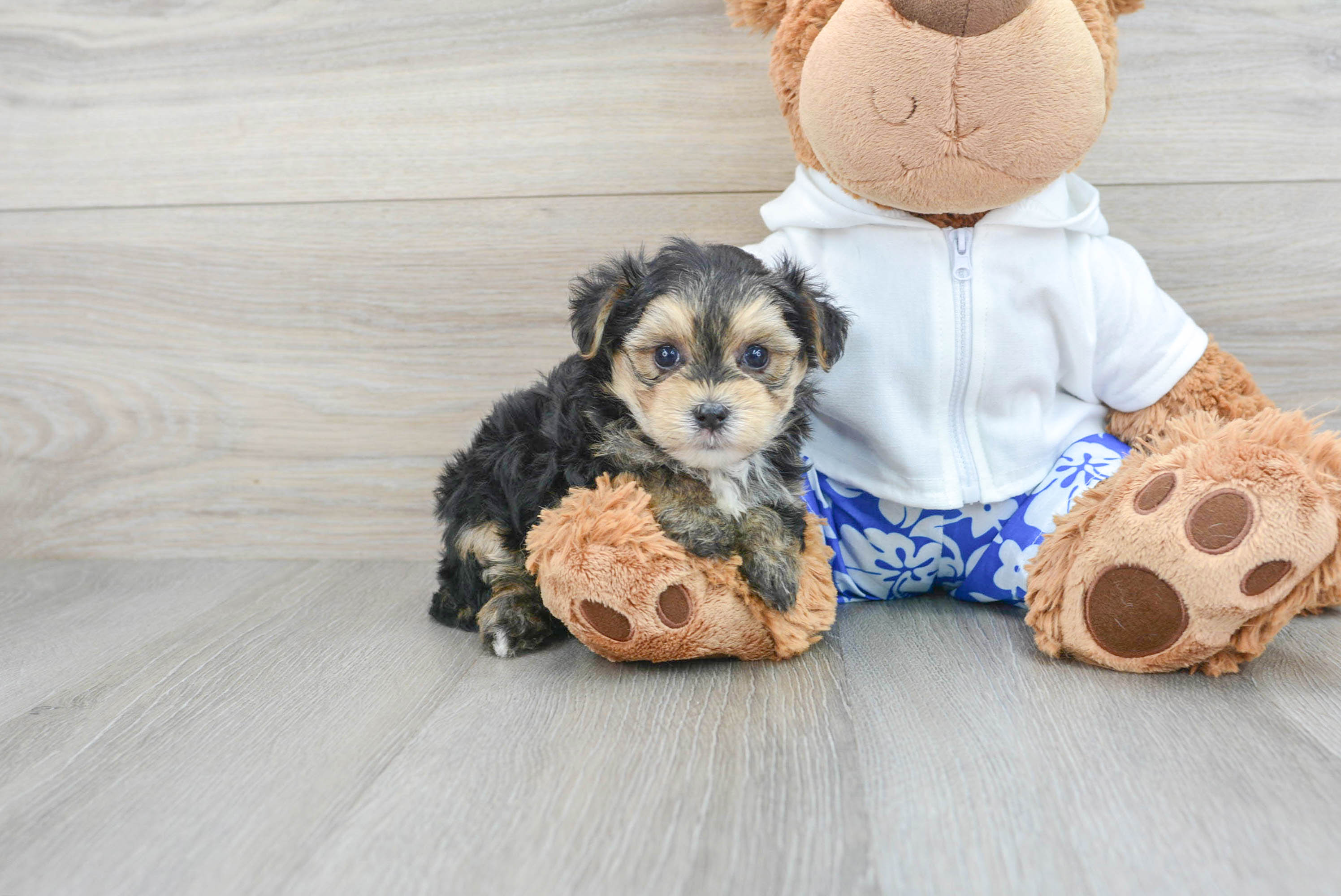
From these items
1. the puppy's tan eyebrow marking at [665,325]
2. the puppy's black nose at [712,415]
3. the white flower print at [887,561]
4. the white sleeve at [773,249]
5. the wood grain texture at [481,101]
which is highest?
the wood grain texture at [481,101]

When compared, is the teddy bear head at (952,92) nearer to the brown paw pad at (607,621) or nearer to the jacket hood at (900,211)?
the jacket hood at (900,211)

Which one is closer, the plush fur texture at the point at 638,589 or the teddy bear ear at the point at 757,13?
the plush fur texture at the point at 638,589

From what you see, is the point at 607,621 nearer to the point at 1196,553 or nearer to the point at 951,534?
the point at 951,534

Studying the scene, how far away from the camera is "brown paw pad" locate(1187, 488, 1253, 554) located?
1475mm

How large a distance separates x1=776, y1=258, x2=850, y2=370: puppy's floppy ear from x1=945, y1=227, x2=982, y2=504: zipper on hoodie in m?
0.27

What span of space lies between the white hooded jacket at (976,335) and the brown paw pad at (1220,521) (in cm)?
40

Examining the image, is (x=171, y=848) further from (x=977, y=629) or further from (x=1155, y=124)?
(x=1155, y=124)

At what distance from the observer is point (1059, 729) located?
140 centimetres

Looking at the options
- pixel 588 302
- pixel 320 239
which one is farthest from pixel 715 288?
pixel 320 239

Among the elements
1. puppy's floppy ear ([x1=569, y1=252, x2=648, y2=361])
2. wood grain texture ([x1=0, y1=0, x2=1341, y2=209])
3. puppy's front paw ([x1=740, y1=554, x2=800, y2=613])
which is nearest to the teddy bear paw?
puppy's front paw ([x1=740, y1=554, x2=800, y2=613])

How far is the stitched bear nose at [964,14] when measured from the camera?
4.87 ft

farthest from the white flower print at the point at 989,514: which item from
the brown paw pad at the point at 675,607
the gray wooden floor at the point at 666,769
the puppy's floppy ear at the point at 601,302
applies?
the puppy's floppy ear at the point at 601,302

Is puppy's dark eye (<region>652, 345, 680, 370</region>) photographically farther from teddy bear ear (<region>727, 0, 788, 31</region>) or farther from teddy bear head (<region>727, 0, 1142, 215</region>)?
teddy bear ear (<region>727, 0, 788, 31</region>)

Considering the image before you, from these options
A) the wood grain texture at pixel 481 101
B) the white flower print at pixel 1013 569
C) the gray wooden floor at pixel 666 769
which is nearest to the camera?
the gray wooden floor at pixel 666 769
